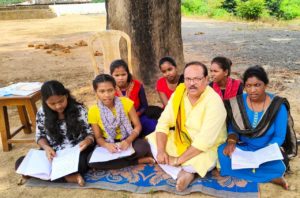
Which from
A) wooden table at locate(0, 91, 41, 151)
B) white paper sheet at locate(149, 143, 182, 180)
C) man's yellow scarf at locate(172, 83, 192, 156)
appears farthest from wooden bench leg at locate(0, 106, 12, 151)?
man's yellow scarf at locate(172, 83, 192, 156)

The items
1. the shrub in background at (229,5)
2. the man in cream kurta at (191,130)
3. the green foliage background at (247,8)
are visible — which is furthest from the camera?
the shrub in background at (229,5)

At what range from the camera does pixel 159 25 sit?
5.39 meters

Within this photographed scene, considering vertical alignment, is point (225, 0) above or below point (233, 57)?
above

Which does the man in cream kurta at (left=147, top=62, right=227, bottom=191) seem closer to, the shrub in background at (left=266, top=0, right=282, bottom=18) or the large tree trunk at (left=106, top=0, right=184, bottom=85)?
the large tree trunk at (left=106, top=0, right=184, bottom=85)

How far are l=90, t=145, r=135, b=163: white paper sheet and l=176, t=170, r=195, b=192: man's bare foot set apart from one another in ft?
1.98

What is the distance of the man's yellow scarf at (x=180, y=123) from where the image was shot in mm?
3219

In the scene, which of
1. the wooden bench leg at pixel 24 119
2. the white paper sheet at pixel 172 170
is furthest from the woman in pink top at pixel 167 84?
the wooden bench leg at pixel 24 119

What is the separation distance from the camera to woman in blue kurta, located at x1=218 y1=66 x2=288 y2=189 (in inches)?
118

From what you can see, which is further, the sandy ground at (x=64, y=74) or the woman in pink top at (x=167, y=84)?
the woman in pink top at (x=167, y=84)

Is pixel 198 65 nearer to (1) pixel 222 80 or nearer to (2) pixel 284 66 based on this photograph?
(1) pixel 222 80

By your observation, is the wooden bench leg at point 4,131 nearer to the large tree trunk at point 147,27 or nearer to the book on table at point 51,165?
the book on table at point 51,165

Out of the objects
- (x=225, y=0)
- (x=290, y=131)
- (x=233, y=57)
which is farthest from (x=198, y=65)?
(x=225, y=0)

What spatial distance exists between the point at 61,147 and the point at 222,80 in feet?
6.48

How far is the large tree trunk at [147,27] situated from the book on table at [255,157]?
282cm
